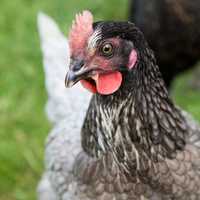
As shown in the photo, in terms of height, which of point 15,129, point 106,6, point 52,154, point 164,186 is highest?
point 106,6

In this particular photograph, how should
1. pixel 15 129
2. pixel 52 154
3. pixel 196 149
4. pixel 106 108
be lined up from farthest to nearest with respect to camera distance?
pixel 15 129, pixel 52 154, pixel 196 149, pixel 106 108

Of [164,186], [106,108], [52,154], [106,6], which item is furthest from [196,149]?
[106,6]

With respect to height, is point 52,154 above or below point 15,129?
below

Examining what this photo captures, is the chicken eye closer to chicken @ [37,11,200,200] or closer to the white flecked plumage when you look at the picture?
chicken @ [37,11,200,200]

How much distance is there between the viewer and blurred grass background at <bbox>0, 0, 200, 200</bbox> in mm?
4176

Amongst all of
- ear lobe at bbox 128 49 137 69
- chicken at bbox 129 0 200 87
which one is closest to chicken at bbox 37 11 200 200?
ear lobe at bbox 128 49 137 69

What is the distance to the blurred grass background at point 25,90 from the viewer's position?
4176mm

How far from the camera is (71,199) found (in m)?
2.88

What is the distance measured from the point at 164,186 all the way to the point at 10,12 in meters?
3.02

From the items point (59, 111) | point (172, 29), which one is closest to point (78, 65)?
point (59, 111)

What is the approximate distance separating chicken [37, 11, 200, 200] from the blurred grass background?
1.13 meters

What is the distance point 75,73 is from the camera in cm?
238

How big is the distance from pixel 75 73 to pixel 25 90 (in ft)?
8.18

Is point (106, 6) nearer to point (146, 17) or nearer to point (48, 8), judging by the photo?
point (48, 8)
